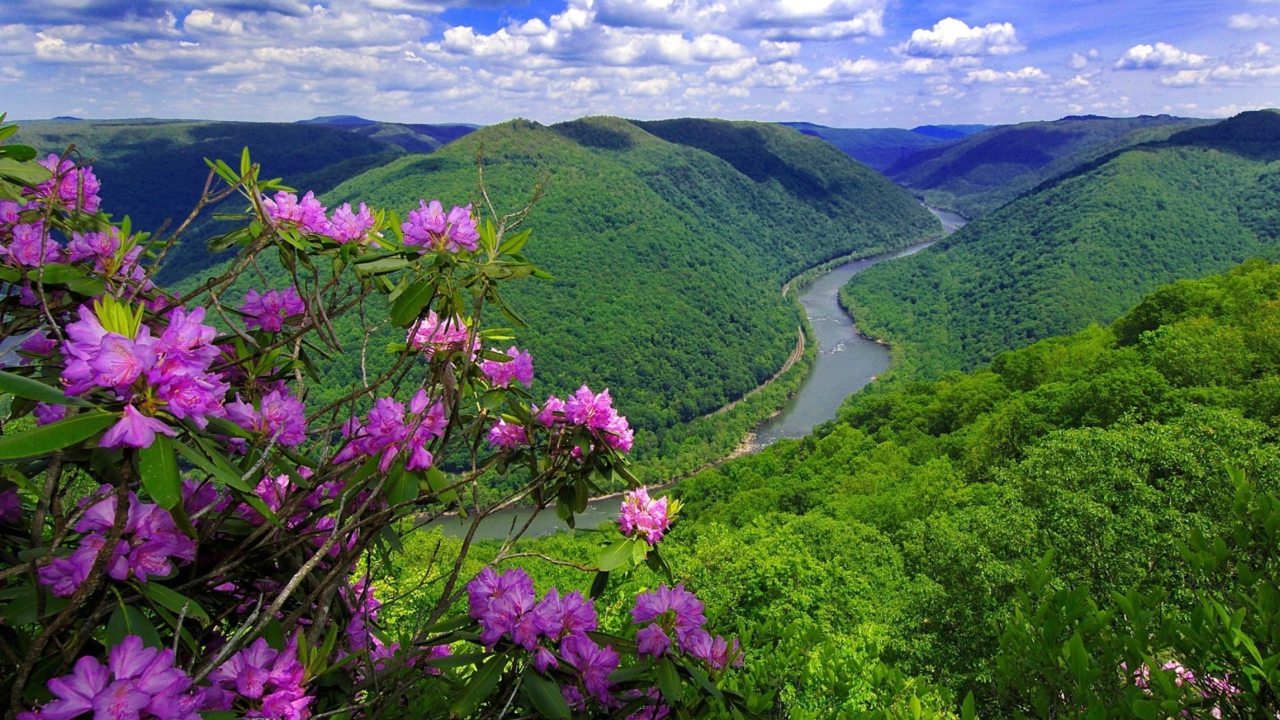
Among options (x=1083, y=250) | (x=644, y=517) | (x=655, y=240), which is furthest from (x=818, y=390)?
(x=644, y=517)

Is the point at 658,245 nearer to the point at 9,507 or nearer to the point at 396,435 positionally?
the point at 396,435

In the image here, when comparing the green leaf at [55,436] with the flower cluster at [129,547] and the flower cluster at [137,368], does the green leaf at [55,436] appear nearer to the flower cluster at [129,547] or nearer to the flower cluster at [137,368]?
the flower cluster at [137,368]

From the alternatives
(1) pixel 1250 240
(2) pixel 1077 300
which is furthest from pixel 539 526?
(1) pixel 1250 240

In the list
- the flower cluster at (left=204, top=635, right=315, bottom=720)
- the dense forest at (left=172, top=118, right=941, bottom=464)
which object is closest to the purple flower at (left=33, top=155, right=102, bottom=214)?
the flower cluster at (left=204, top=635, right=315, bottom=720)

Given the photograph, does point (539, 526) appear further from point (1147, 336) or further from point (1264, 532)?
point (1264, 532)

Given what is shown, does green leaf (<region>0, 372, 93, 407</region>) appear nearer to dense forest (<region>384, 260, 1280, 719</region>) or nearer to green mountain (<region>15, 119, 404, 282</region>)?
dense forest (<region>384, 260, 1280, 719</region>)
